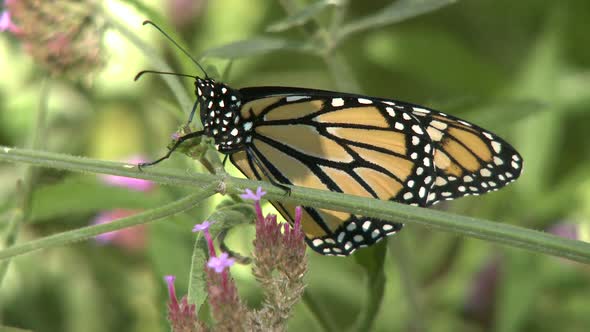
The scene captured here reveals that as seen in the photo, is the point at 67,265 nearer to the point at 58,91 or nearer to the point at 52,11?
the point at 58,91

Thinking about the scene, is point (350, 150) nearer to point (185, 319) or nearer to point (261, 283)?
point (261, 283)

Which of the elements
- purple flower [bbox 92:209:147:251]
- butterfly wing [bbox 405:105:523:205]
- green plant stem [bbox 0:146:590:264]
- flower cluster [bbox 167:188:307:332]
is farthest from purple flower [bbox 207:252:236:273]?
purple flower [bbox 92:209:147:251]

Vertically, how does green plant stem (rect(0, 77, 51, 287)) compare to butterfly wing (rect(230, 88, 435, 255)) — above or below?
below

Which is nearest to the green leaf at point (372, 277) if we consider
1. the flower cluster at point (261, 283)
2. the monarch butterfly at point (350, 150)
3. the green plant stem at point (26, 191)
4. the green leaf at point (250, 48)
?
the monarch butterfly at point (350, 150)

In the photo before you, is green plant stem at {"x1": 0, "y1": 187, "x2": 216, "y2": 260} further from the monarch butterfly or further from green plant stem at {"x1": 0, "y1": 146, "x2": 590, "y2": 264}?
the monarch butterfly

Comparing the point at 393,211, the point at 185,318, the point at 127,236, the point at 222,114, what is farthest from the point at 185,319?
the point at 127,236

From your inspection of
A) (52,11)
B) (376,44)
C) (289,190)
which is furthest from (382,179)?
(376,44)
